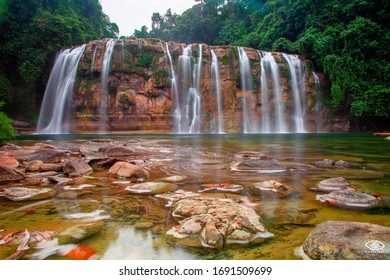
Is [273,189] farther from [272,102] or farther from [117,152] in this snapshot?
[272,102]

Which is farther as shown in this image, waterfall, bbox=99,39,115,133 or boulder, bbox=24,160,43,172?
waterfall, bbox=99,39,115,133

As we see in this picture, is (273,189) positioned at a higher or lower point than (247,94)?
lower

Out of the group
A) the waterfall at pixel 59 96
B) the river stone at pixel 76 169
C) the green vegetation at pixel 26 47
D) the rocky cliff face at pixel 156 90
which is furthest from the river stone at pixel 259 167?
the green vegetation at pixel 26 47

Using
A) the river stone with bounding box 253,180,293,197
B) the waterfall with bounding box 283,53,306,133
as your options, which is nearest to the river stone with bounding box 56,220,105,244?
the river stone with bounding box 253,180,293,197

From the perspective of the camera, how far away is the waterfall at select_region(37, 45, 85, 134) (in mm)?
22438

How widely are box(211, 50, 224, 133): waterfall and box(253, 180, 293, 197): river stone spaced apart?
19670mm

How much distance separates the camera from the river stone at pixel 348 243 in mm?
1727

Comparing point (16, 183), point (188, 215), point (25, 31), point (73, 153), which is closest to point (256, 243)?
point (188, 215)

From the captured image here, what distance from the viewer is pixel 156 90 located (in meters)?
23.4

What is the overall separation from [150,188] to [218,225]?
1.64 m

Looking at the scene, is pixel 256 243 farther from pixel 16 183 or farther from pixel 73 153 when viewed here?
pixel 73 153

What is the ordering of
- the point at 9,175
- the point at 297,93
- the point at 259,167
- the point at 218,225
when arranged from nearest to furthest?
the point at 218,225
the point at 9,175
the point at 259,167
the point at 297,93

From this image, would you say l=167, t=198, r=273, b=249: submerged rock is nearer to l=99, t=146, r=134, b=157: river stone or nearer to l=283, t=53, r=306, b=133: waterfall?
l=99, t=146, r=134, b=157: river stone

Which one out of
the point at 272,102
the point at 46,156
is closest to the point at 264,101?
the point at 272,102
